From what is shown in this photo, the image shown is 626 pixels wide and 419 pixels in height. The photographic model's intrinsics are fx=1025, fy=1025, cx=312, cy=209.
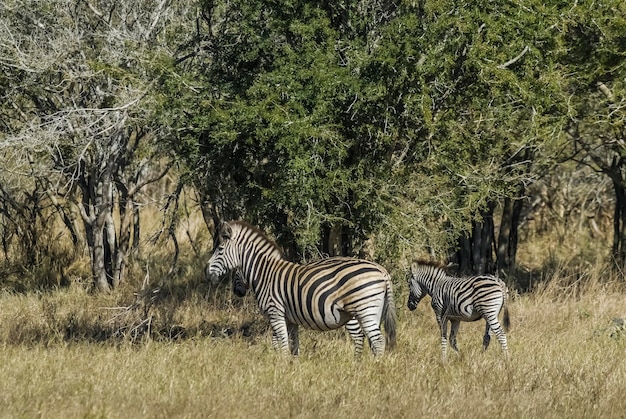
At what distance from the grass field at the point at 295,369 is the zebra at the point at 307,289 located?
277 millimetres

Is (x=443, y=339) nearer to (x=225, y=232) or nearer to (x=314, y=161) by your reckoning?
(x=314, y=161)

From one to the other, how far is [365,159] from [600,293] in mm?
5323

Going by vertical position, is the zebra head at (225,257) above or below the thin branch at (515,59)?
below

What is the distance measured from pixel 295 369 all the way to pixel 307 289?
123 centimetres

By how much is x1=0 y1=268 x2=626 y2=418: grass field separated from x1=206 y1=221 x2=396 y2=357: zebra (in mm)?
277

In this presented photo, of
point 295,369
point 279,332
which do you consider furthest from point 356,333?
point 295,369

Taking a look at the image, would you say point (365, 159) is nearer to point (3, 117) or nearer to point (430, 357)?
point (430, 357)

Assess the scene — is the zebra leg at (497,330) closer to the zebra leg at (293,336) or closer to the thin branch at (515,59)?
the zebra leg at (293,336)

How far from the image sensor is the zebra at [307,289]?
10.2 metres

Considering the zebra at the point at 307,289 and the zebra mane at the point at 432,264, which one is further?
the zebra mane at the point at 432,264

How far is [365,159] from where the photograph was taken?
467 inches

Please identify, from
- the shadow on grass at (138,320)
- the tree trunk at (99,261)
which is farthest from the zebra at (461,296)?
the tree trunk at (99,261)

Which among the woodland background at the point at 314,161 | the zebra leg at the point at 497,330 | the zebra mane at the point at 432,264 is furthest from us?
the zebra mane at the point at 432,264

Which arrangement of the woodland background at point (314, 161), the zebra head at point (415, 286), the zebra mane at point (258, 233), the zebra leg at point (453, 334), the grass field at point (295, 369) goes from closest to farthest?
the grass field at point (295, 369) < the woodland background at point (314, 161) < the zebra mane at point (258, 233) < the zebra leg at point (453, 334) < the zebra head at point (415, 286)
